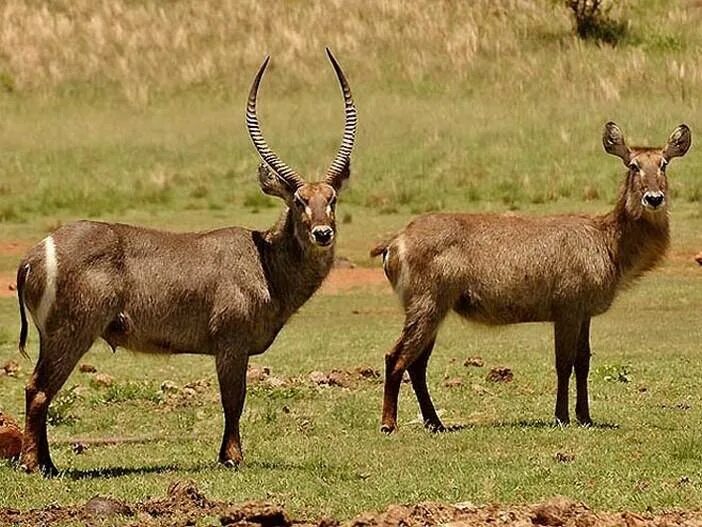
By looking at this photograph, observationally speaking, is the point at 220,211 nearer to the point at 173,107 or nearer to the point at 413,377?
the point at 173,107

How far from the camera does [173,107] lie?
3466 centimetres

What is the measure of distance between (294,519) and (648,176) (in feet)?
18.2

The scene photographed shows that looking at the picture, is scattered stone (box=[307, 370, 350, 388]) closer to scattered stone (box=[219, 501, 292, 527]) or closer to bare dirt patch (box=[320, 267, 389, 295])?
scattered stone (box=[219, 501, 292, 527])

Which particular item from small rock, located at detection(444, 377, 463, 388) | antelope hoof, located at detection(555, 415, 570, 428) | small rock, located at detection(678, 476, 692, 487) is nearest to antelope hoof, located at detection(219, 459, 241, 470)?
antelope hoof, located at detection(555, 415, 570, 428)

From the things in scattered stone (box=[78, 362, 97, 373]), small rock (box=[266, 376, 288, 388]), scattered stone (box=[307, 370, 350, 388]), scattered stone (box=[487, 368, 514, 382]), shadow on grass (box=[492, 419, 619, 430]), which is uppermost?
shadow on grass (box=[492, 419, 619, 430])

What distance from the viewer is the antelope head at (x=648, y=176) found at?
511 inches

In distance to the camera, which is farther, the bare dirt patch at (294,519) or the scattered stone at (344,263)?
the scattered stone at (344,263)

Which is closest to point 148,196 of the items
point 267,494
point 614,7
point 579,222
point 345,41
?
point 345,41

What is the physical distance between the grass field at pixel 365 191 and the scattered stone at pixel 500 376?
0.62 feet

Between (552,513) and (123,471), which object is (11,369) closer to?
(123,471)

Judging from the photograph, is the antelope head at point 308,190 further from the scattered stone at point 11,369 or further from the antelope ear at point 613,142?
the scattered stone at point 11,369

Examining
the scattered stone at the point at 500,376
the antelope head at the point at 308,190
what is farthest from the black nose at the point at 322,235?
the scattered stone at the point at 500,376

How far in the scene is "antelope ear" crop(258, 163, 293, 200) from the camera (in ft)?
36.8

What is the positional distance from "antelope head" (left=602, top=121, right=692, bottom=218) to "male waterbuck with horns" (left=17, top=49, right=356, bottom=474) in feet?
9.23
